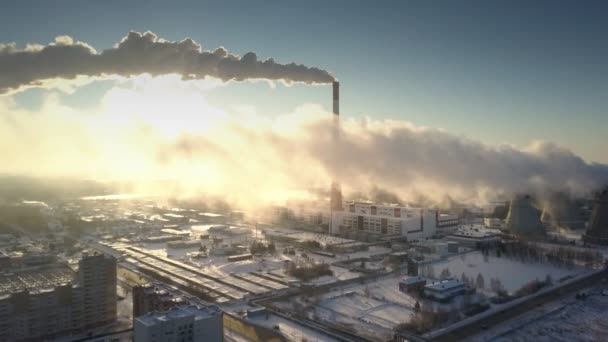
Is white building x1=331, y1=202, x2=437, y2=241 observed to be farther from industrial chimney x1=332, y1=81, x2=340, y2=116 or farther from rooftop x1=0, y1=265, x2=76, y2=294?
rooftop x1=0, y1=265, x2=76, y2=294

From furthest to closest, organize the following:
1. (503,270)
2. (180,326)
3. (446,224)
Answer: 1. (446,224)
2. (503,270)
3. (180,326)

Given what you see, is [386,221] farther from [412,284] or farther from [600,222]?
[412,284]

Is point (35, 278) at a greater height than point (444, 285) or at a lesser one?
greater

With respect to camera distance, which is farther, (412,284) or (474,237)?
(474,237)

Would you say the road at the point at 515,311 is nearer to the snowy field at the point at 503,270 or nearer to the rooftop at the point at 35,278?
the snowy field at the point at 503,270

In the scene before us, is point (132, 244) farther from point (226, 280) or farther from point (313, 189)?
point (313, 189)

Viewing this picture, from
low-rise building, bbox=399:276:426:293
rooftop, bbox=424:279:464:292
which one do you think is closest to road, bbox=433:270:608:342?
rooftop, bbox=424:279:464:292

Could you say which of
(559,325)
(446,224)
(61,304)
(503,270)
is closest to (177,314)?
(61,304)

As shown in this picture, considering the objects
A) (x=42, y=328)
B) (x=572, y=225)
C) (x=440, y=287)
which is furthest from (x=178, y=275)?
(x=572, y=225)
